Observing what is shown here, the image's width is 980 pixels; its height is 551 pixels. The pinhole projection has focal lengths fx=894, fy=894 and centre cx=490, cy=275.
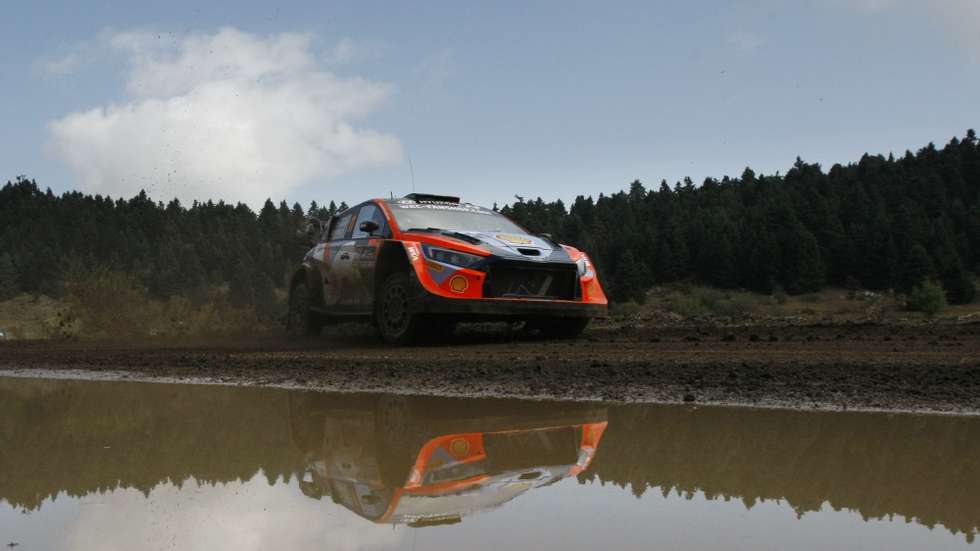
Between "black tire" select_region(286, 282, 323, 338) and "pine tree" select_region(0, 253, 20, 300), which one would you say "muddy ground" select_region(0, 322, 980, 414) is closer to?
"black tire" select_region(286, 282, 323, 338)

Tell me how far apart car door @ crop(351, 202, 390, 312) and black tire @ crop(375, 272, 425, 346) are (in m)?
0.25

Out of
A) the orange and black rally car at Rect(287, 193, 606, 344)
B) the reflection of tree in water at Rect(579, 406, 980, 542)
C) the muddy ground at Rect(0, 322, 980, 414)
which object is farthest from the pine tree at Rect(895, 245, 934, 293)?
the reflection of tree in water at Rect(579, 406, 980, 542)

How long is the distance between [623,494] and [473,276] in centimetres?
630

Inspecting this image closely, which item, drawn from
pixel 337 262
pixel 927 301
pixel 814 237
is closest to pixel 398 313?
pixel 337 262

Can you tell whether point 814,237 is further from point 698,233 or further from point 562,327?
point 562,327

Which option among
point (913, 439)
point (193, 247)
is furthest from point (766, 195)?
point (913, 439)

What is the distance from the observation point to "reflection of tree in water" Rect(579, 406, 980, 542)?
3197 millimetres

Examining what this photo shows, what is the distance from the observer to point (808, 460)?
386cm

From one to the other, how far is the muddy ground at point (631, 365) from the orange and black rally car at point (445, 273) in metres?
0.37

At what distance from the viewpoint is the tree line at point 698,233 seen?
216ft

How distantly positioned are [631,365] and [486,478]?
3657 mm

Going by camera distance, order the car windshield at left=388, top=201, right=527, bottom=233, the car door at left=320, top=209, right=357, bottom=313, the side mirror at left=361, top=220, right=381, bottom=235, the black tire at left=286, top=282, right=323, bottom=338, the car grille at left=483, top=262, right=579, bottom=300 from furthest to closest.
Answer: the black tire at left=286, top=282, right=323, bottom=338, the car door at left=320, top=209, right=357, bottom=313, the car windshield at left=388, top=201, right=527, bottom=233, the side mirror at left=361, top=220, right=381, bottom=235, the car grille at left=483, top=262, right=579, bottom=300

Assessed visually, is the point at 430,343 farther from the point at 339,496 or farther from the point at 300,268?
the point at 339,496

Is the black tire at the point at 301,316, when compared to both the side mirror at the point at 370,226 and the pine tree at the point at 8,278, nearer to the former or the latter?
the side mirror at the point at 370,226
